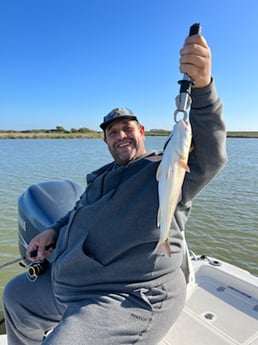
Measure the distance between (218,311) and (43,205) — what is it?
82.9 inches

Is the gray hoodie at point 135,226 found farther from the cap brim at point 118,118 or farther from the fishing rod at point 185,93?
the cap brim at point 118,118

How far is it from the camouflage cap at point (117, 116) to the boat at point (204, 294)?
4.06ft

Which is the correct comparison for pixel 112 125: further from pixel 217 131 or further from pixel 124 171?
pixel 217 131

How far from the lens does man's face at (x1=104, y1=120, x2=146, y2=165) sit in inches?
88.2

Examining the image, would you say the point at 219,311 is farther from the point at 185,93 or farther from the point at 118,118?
the point at 185,93

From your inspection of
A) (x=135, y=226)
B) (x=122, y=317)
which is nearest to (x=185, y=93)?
(x=135, y=226)

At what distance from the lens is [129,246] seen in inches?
74.5

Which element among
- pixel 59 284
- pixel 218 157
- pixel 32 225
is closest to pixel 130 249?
pixel 59 284

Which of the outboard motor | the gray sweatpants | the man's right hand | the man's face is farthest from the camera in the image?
the outboard motor

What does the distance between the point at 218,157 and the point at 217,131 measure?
140 millimetres

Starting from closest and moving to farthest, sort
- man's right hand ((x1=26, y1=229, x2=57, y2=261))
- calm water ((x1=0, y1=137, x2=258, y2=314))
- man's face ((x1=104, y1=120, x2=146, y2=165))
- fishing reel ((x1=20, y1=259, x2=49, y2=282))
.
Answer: man's face ((x1=104, y1=120, x2=146, y2=165)) < fishing reel ((x1=20, y1=259, x2=49, y2=282)) < man's right hand ((x1=26, y1=229, x2=57, y2=261)) < calm water ((x1=0, y1=137, x2=258, y2=314))

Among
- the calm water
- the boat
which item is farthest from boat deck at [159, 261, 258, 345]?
the calm water

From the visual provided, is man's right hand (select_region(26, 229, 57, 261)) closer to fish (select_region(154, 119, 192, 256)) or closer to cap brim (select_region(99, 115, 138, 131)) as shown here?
cap brim (select_region(99, 115, 138, 131))

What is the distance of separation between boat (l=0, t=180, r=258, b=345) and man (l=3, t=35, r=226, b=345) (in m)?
0.46
